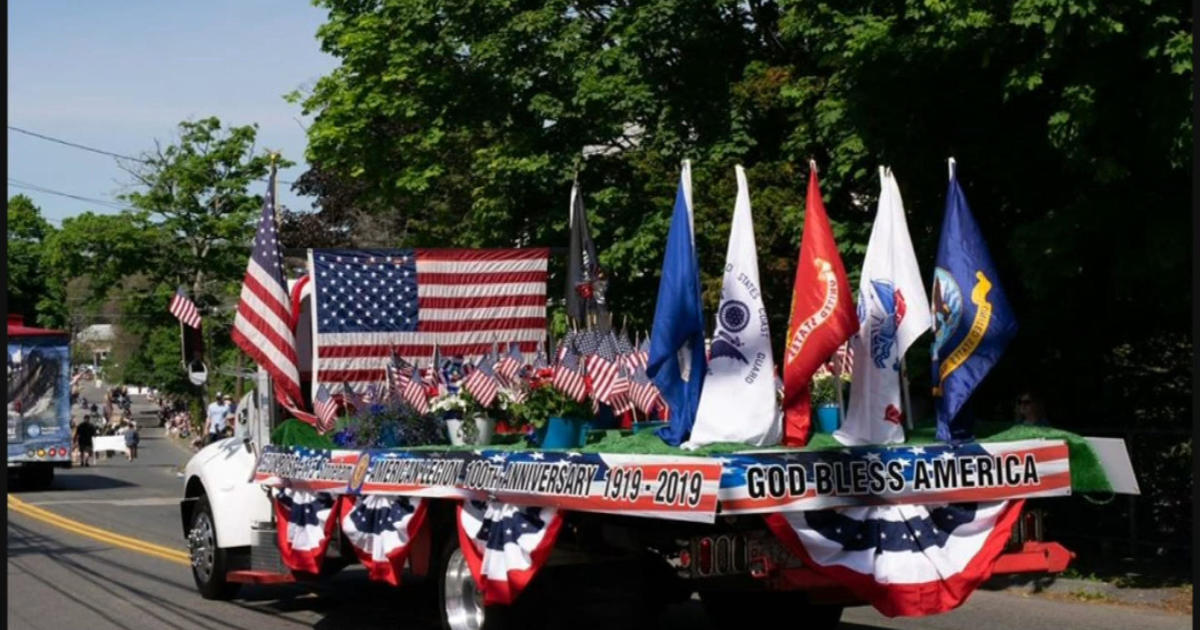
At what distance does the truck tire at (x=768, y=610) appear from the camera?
11.5 m

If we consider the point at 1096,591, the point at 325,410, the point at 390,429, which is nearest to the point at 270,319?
the point at 325,410

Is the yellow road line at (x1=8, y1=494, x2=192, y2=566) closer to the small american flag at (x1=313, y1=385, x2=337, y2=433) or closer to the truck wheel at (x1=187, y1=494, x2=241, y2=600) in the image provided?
A: the truck wheel at (x1=187, y1=494, x2=241, y2=600)

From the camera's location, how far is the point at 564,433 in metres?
10.7

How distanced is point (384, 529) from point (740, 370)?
298 centimetres

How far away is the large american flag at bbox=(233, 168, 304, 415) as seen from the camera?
13.4m

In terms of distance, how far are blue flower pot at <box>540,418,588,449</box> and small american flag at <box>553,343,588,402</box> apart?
0.17 metres

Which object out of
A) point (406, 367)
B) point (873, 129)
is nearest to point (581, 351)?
point (406, 367)

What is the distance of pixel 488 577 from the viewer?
1012cm

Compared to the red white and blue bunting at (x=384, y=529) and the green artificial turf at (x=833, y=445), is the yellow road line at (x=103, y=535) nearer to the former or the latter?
the red white and blue bunting at (x=384, y=529)

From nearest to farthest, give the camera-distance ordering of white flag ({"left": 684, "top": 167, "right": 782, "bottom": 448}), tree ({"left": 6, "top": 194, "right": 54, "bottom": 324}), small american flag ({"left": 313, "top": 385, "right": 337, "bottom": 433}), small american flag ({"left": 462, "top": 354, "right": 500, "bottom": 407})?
white flag ({"left": 684, "top": 167, "right": 782, "bottom": 448})
small american flag ({"left": 462, "top": 354, "right": 500, "bottom": 407})
small american flag ({"left": 313, "top": 385, "right": 337, "bottom": 433})
tree ({"left": 6, "top": 194, "right": 54, "bottom": 324})

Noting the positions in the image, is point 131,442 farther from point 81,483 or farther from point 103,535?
point 103,535

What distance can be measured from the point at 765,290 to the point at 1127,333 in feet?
15.4

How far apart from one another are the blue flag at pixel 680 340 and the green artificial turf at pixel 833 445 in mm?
249

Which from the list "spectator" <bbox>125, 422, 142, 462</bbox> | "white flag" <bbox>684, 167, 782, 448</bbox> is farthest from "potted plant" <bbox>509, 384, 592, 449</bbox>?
"spectator" <bbox>125, 422, 142, 462</bbox>
